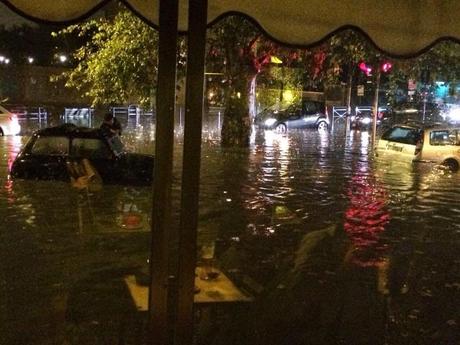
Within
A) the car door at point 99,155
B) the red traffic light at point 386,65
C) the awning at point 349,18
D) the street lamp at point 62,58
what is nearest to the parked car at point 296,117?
the red traffic light at point 386,65

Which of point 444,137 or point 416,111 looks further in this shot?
point 416,111

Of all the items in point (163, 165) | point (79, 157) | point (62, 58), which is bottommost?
point (79, 157)

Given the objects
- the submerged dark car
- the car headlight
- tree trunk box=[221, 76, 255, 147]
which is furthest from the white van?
the car headlight

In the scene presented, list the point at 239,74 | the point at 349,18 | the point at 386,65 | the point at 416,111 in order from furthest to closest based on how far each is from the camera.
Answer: the point at 416,111 < the point at 239,74 < the point at 386,65 < the point at 349,18

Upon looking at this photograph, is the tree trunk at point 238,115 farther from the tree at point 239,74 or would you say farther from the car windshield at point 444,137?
the car windshield at point 444,137

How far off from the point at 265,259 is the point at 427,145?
12.9 m

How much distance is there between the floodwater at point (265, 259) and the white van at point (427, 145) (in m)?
3.59

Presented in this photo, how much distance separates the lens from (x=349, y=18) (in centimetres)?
416

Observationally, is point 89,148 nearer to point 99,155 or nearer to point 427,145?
point 99,155

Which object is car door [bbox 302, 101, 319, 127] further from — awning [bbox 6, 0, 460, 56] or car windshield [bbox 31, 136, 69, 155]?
awning [bbox 6, 0, 460, 56]

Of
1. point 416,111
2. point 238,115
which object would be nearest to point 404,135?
point 238,115

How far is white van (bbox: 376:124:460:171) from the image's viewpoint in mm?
19828

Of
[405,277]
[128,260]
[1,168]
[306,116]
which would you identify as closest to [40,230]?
[128,260]

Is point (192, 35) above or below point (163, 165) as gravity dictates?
above
